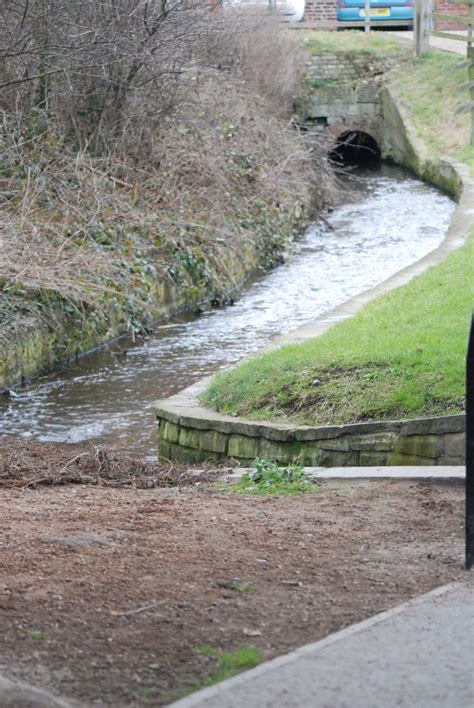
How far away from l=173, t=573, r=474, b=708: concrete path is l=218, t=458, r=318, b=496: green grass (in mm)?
2313

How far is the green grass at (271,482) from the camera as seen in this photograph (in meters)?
6.73

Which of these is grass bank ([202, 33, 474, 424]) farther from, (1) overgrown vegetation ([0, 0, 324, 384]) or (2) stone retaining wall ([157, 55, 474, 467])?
(1) overgrown vegetation ([0, 0, 324, 384])

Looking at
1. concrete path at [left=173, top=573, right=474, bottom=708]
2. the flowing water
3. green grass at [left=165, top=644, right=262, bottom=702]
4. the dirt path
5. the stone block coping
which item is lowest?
the flowing water

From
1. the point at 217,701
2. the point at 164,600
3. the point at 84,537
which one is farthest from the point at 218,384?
the point at 217,701

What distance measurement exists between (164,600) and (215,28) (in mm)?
14074

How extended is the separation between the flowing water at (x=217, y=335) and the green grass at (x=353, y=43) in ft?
32.5

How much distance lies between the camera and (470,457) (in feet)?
16.0

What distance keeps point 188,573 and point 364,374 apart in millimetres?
3541

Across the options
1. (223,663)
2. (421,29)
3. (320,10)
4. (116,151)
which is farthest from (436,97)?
(223,663)

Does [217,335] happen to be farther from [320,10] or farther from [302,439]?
[320,10]

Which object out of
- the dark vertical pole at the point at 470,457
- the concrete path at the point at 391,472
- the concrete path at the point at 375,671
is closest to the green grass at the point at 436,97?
the concrete path at the point at 391,472

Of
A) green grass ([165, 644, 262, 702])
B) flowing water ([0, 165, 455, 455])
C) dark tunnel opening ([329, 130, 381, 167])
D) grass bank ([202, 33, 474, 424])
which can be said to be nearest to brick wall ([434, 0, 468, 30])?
dark tunnel opening ([329, 130, 381, 167])

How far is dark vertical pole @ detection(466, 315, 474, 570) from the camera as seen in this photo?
4.80 m

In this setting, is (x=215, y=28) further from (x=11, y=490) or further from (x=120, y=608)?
(x=120, y=608)
